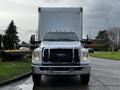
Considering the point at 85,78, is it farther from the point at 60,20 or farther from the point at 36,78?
the point at 60,20

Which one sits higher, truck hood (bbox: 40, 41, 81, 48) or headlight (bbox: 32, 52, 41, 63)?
truck hood (bbox: 40, 41, 81, 48)

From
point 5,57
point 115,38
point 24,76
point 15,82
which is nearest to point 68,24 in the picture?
point 24,76

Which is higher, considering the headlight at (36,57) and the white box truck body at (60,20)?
the white box truck body at (60,20)

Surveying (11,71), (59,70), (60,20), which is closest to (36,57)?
(59,70)

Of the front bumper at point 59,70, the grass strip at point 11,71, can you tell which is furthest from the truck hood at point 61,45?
the grass strip at point 11,71

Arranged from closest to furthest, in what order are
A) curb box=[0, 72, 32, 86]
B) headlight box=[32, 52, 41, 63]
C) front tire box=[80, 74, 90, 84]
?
headlight box=[32, 52, 41, 63] → curb box=[0, 72, 32, 86] → front tire box=[80, 74, 90, 84]

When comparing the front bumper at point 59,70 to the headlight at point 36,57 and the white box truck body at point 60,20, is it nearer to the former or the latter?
the headlight at point 36,57

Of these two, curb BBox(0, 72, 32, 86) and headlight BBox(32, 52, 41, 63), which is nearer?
headlight BBox(32, 52, 41, 63)

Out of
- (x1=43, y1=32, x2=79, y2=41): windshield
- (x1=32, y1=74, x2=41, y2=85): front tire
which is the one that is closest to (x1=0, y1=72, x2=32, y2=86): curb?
(x1=32, y1=74, x2=41, y2=85): front tire

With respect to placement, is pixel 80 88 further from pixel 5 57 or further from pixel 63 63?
pixel 5 57

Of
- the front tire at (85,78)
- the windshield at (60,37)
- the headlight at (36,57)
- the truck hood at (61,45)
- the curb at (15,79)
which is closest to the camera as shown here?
the headlight at (36,57)

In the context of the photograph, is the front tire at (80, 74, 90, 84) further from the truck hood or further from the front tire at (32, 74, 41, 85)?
the front tire at (32, 74, 41, 85)

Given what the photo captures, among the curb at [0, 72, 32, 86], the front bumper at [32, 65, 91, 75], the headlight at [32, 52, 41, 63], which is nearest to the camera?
the front bumper at [32, 65, 91, 75]

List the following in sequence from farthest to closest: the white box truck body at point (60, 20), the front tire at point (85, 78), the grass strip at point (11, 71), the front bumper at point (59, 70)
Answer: the white box truck body at point (60, 20) → the grass strip at point (11, 71) → the front tire at point (85, 78) → the front bumper at point (59, 70)
